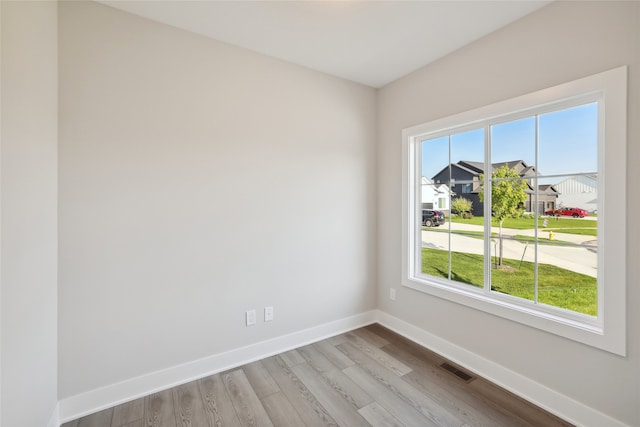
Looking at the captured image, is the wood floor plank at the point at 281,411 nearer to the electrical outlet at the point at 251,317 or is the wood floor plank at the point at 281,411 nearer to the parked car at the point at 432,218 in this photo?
the electrical outlet at the point at 251,317

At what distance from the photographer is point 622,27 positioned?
4.83 ft

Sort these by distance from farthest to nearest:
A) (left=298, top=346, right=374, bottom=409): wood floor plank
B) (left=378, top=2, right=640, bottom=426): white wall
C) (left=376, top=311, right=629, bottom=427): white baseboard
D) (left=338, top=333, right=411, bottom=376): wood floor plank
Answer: (left=338, top=333, right=411, bottom=376): wood floor plank, (left=298, top=346, right=374, bottom=409): wood floor plank, (left=376, top=311, right=629, bottom=427): white baseboard, (left=378, top=2, right=640, bottom=426): white wall

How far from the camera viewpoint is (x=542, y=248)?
1.90m

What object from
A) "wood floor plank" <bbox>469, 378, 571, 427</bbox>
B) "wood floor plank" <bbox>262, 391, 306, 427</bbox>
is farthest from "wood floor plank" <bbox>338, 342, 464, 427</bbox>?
"wood floor plank" <bbox>262, 391, 306, 427</bbox>

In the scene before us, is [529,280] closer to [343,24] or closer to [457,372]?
[457,372]

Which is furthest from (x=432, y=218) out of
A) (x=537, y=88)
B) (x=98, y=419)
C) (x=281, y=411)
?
(x=98, y=419)

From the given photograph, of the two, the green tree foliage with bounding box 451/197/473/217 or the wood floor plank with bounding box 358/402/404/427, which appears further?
the green tree foliage with bounding box 451/197/473/217

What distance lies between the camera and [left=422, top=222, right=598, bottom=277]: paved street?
1699 mm

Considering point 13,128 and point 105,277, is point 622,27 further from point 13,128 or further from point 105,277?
point 105,277

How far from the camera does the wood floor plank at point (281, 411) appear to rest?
1.66 metres

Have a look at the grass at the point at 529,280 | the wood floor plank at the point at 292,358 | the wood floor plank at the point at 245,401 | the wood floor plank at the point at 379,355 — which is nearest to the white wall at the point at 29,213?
the wood floor plank at the point at 245,401

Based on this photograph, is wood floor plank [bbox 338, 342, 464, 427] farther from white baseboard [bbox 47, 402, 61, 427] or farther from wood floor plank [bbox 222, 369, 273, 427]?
white baseboard [bbox 47, 402, 61, 427]

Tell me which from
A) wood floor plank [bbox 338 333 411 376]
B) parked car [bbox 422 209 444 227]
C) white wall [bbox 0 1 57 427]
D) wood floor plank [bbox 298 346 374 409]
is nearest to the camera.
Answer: white wall [bbox 0 1 57 427]

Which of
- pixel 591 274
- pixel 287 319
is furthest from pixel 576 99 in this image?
pixel 287 319
